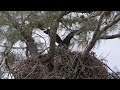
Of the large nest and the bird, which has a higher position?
the bird

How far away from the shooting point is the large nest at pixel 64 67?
1.11 meters

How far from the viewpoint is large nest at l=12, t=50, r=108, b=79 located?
111 cm

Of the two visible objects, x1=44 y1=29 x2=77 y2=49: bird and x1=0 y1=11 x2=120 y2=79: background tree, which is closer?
x1=0 y1=11 x2=120 y2=79: background tree

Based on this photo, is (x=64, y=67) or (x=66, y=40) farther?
(x=66, y=40)

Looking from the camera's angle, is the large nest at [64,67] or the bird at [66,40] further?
the bird at [66,40]

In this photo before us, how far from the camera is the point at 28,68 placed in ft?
3.83

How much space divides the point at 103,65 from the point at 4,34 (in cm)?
46

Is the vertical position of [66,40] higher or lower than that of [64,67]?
higher

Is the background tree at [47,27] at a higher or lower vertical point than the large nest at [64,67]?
higher

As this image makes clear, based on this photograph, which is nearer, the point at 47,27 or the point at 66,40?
the point at 47,27

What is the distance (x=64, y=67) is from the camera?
112 centimetres

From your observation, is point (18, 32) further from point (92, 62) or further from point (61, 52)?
point (92, 62)

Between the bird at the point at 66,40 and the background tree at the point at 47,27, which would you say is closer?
the background tree at the point at 47,27
